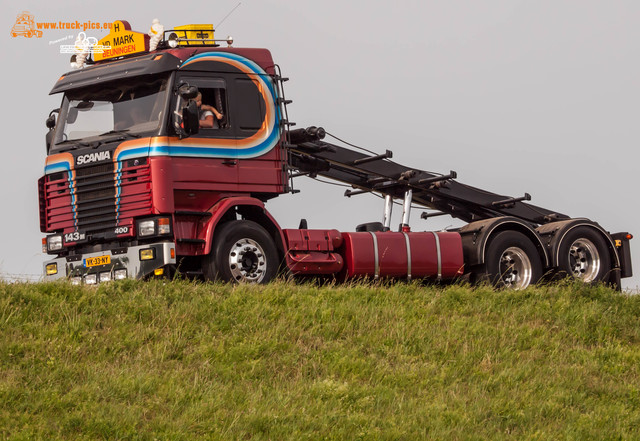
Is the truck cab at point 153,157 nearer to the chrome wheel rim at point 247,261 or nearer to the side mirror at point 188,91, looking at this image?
the side mirror at point 188,91

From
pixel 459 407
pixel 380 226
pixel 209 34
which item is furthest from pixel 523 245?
pixel 459 407

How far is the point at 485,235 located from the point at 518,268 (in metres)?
1.01

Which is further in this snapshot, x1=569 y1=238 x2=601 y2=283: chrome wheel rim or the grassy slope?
x1=569 y1=238 x2=601 y2=283: chrome wheel rim

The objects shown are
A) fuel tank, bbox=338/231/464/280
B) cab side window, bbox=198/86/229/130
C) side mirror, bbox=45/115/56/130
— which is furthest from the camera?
fuel tank, bbox=338/231/464/280

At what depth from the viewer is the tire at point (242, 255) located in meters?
15.5

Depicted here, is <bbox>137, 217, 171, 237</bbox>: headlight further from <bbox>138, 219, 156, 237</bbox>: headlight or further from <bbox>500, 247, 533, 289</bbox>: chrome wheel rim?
<bbox>500, 247, 533, 289</bbox>: chrome wheel rim

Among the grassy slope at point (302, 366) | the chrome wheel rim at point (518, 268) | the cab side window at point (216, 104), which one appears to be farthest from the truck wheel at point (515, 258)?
the cab side window at point (216, 104)

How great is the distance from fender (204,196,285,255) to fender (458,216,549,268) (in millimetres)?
3819

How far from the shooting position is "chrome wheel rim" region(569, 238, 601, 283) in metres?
19.7

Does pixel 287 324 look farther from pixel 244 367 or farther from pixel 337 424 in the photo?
pixel 337 424

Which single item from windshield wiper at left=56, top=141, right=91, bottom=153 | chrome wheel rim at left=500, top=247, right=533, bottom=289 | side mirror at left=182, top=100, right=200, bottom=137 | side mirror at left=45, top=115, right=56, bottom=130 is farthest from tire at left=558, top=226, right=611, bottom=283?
side mirror at left=45, top=115, right=56, bottom=130

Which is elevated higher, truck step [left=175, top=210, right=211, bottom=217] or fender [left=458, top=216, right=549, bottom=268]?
truck step [left=175, top=210, right=211, bottom=217]

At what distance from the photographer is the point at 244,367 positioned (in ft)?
39.3

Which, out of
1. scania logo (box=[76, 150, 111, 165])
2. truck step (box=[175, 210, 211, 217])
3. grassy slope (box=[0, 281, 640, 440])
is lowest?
grassy slope (box=[0, 281, 640, 440])
